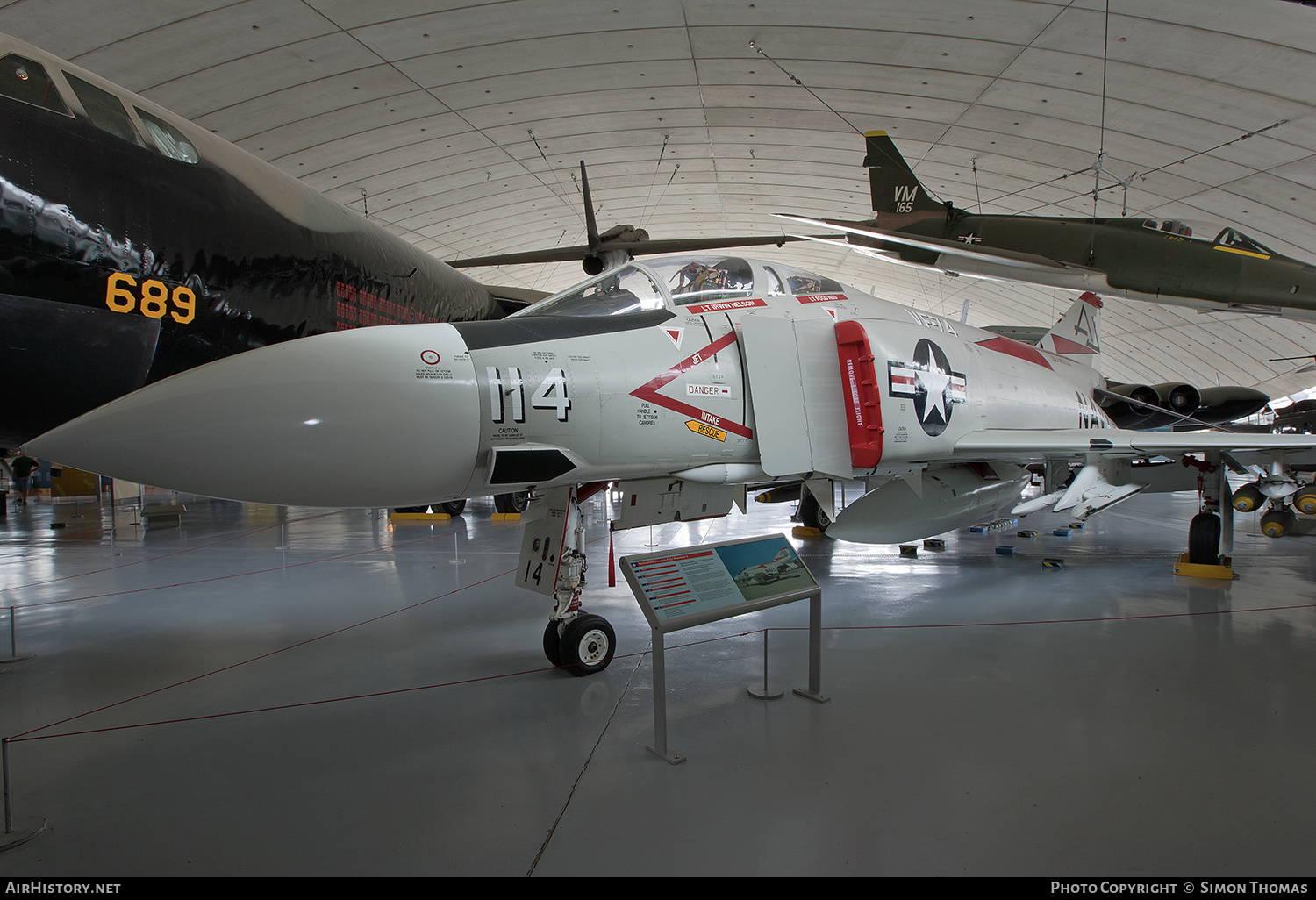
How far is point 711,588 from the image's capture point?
366 cm

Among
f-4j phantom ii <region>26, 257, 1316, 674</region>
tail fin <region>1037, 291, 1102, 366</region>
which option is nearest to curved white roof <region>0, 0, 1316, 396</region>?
tail fin <region>1037, 291, 1102, 366</region>

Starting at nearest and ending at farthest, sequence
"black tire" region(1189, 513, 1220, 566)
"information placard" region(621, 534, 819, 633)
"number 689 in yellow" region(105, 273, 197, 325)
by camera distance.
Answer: "information placard" region(621, 534, 819, 633) → "number 689 in yellow" region(105, 273, 197, 325) → "black tire" region(1189, 513, 1220, 566)

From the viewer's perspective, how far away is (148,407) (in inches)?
97.0

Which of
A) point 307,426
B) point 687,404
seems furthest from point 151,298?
point 687,404

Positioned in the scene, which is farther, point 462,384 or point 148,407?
point 462,384

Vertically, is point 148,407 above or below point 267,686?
above

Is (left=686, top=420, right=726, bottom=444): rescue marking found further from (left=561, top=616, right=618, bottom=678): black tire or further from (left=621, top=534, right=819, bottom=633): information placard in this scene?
(left=561, top=616, right=618, bottom=678): black tire

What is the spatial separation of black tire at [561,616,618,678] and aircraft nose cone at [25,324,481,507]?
167 cm

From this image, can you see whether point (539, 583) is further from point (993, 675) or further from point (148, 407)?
point (993, 675)

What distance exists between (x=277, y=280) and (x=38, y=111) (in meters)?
1.72

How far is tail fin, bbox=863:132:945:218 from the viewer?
1402 cm
